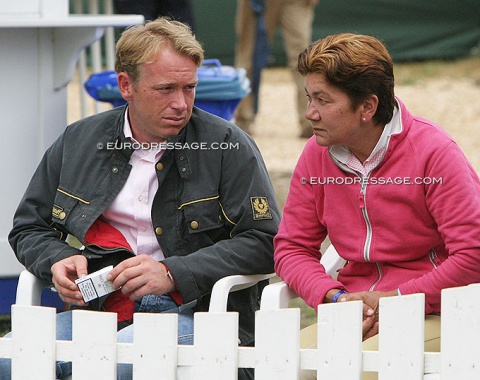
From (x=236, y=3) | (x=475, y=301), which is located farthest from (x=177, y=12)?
(x=236, y=3)

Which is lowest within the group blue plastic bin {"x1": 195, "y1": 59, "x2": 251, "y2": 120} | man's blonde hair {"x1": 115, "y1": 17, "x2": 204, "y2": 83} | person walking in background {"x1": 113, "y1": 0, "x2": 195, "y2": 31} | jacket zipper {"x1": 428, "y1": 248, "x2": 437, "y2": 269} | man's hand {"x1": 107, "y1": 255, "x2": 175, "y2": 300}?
man's hand {"x1": 107, "y1": 255, "x2": 175, "y2": 300}

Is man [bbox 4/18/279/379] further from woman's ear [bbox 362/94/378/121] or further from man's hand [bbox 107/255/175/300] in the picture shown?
woman's ear [bbox 362/94/378/121]

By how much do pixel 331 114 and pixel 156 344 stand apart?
870mm

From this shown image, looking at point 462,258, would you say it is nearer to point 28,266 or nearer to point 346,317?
point 346,317

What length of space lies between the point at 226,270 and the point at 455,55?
11.2m

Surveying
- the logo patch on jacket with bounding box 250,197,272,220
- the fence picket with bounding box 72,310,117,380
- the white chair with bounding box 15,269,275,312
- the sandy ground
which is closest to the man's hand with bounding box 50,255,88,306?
the white chair with bounding box 15,269,275,312

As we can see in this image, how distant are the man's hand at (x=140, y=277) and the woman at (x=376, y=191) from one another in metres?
0.37

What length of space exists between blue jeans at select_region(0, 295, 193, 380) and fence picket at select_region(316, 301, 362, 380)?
63 centimetres

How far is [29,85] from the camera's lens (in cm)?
453

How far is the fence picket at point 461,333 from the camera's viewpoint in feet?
8.50

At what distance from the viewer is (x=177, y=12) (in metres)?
7.43

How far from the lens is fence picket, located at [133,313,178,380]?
281 cm

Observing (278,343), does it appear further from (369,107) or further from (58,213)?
(58,213)

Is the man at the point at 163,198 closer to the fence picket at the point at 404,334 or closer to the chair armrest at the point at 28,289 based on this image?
the chair armrest at the point at 28,289
